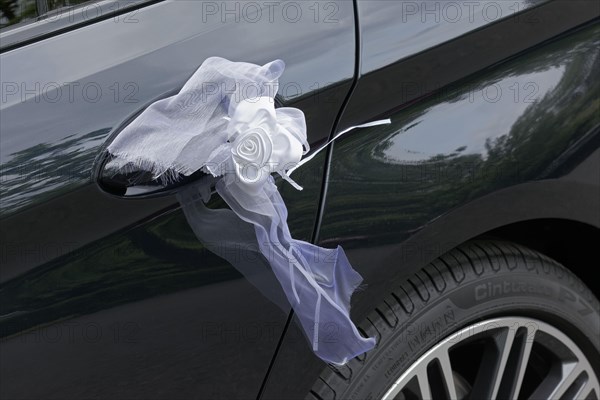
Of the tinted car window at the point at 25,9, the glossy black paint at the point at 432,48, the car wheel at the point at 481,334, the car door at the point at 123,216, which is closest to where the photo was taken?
the car door at the point at 123,216

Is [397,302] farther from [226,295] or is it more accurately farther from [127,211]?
[127,211]

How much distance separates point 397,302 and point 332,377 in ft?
0.65

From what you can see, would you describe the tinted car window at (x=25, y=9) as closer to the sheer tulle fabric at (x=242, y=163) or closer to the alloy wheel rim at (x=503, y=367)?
the sheer tulle fabric at (x=242, y=163)

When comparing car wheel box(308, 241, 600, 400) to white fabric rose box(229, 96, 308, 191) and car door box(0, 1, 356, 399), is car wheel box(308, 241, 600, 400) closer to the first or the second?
car door box(0, 1, 356, 399)

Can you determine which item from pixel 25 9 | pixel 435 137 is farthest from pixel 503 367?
pixel 25 9

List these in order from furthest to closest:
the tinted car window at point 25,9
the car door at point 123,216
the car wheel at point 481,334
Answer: the car wheel at point 481,334 → the tinted car window at point 25,9 → the car door at point 123,216

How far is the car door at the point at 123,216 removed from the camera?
4.51 feet

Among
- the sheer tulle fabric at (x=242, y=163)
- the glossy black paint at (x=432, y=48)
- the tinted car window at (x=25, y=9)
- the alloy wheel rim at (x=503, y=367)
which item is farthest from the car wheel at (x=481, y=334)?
the tinted car window at (x=25, y=9)

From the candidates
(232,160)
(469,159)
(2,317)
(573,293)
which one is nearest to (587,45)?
(469,159)

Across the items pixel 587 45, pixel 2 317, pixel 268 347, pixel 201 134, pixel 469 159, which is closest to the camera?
pixel 2 317

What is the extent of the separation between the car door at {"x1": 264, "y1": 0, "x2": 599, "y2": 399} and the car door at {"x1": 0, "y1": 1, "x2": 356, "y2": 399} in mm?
68

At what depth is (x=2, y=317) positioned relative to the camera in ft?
4.40

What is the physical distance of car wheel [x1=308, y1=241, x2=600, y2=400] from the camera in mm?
1784

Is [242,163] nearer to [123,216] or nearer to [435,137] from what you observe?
[123,216]
